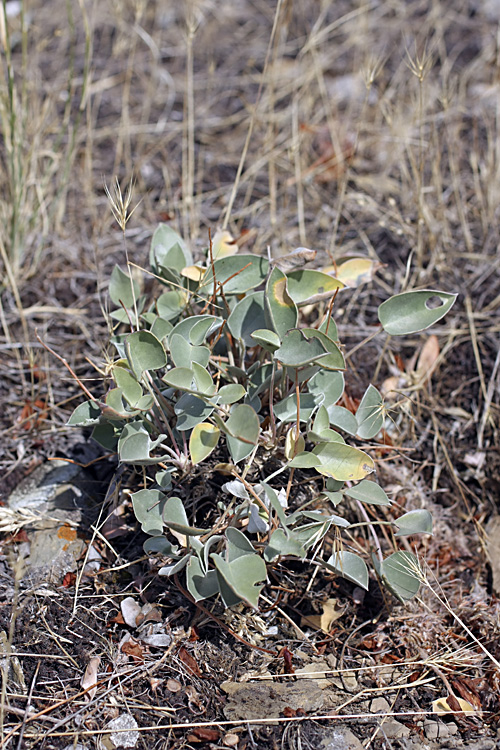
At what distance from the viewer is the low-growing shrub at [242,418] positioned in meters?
1.19

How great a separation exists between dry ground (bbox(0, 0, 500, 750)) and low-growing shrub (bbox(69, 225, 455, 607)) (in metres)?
0.19

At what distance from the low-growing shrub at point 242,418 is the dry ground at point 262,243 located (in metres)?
0.19

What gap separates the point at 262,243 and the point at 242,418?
1152 millimetres

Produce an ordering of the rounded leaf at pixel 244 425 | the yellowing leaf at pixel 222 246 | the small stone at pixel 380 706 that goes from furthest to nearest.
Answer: the yellowing leaf at pixel 222 246 → the small stone at pixel 380 706 → the rounded leaf at pixel 244 425

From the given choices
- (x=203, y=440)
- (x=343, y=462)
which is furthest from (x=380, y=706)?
(x=203, y=440)

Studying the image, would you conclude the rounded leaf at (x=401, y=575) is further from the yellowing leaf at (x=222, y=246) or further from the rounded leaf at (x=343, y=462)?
the yellowing leaf at (x=222, y=246)

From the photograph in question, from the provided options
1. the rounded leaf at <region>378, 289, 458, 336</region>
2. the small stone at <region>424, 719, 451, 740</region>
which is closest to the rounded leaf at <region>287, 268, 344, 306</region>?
the rounded leaf at <region>378, 289, 458, 336</region>

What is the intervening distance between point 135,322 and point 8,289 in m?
0.77

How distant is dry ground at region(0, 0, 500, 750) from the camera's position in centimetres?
127

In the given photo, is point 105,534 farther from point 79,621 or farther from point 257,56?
point 257,56

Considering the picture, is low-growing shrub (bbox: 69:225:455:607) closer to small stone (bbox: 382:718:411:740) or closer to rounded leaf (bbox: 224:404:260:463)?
rounded leaf (bbox: 224:404:260:463)

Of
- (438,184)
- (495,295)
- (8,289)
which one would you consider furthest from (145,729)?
(438,184)

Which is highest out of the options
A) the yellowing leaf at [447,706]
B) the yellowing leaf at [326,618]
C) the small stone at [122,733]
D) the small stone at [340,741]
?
the small stone at [122,733]

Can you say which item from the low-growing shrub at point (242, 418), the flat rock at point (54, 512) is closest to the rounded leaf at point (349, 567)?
the low-growing shrub at point (242, 418)
